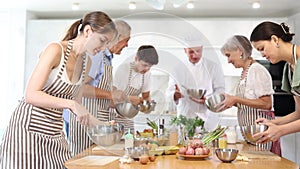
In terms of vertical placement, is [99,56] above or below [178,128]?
above

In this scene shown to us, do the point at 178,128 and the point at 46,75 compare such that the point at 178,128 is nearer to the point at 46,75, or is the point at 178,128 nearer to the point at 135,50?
the point at 135,50

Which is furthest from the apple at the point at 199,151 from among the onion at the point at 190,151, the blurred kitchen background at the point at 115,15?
the blurred kitchen background at the point at 115,15

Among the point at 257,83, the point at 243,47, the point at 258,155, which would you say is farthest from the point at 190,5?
the point at 258,155

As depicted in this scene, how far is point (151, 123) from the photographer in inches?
83.8

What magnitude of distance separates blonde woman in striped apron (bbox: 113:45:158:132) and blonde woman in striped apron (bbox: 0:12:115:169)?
0.34 metres

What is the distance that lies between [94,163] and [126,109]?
567mm

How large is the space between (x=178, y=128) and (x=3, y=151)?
0.89m

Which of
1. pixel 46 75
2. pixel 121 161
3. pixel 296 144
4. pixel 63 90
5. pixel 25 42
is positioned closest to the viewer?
pixel 121 161

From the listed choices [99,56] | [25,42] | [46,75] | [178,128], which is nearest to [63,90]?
[46,75]

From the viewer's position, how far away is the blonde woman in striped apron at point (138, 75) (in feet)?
7.05

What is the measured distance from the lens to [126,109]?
82.0 inches

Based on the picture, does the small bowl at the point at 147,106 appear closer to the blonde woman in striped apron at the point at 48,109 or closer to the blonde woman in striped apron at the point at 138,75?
the blonde woman in striped apron at the point at 138,75

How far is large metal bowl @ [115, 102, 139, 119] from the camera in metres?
2.07

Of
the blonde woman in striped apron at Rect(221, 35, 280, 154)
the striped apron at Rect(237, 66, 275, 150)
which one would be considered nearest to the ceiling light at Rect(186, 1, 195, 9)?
the blonde woman in striped apron at Rect(221, 35, 280, 154)
